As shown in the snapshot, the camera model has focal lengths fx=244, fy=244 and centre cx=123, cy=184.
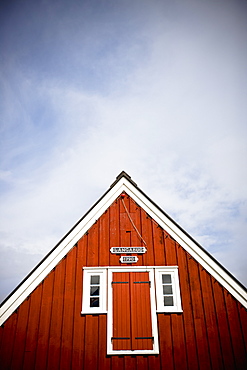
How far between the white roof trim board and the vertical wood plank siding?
19 cm

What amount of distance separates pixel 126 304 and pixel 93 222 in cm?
307

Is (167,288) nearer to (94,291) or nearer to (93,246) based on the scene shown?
(94,291)

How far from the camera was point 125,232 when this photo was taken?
920 centimetres

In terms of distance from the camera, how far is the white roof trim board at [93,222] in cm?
809

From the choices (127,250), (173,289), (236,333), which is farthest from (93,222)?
(236,333)

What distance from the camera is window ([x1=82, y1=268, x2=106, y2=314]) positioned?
811 cm

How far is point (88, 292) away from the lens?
8328mm

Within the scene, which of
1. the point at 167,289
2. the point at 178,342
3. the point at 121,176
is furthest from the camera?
the point at 121,176

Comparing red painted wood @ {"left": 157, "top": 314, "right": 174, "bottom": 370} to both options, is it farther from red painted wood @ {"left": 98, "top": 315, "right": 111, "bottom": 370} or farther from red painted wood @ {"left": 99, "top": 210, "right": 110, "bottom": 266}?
red painted wood @ {"left": 99, "top": 210, "right": 110, "bottom": 266}

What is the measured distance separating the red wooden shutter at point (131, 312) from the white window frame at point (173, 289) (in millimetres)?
339

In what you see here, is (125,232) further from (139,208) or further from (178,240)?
(178,240)

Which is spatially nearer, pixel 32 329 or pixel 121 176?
pixel 32 329

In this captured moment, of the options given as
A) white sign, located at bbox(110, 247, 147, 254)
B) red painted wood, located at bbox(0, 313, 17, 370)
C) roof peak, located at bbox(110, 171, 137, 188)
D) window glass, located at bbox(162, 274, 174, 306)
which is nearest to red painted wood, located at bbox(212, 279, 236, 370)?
window glass, located at bbox(162, 274, 174, 306)

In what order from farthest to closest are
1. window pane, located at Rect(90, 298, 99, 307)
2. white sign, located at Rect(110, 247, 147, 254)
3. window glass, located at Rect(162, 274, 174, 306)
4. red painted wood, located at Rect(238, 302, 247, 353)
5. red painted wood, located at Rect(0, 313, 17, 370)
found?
white sign, located at Rect(110, 247, 147, 254)
window glass, located at Rect(162, 274, 174, 306)
window pane, located at Rect(90, 298, 99, 307)
red painted wood, located at Rect(238, 302, 247, 353)
red painted wood, located at Rect(0, 313, 17, 370)
